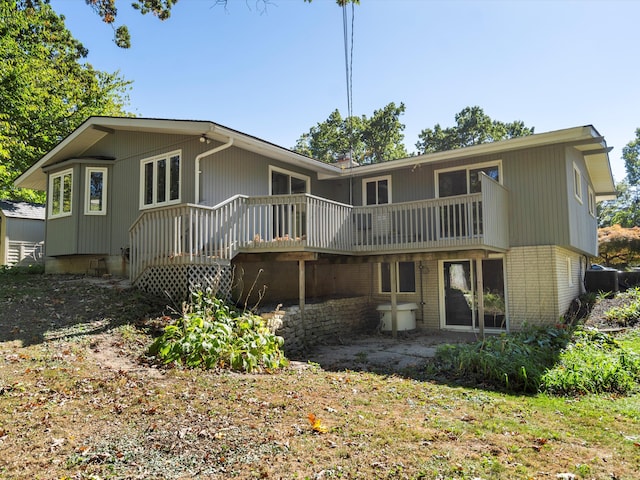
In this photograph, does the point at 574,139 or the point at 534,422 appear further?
the point at 574,139

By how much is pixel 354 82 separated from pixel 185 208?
5.60m

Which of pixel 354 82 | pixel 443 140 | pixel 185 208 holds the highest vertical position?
pixel 443 140

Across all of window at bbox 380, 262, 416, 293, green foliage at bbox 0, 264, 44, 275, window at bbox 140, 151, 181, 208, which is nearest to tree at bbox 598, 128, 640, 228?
window at bbox 380, 262, 416, 293

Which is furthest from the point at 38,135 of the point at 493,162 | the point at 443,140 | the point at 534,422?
the point at 443,140

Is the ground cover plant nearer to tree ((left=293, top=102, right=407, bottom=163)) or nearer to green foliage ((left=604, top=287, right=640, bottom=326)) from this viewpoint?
green foliage ((left=604, top=287, right=640, bottom=326))

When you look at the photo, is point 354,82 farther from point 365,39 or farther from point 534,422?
point 534,422

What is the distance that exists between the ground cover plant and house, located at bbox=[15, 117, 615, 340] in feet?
11.4

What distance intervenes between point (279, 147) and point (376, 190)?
403 cm

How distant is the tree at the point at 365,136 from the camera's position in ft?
130

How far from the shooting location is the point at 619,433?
15.5 feet

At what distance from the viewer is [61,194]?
14117 millimetres

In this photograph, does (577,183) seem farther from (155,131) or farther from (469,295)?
(155,131)

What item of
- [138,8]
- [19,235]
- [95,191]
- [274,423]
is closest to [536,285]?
[274,423]

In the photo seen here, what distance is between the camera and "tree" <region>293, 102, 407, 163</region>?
130ft
